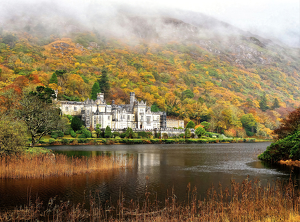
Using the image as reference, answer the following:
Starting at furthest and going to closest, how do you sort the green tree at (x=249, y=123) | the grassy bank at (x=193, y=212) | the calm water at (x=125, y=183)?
the green tree at (x=249, y=123), the calm water at (x=125, y=183), the grassy bank at (x=193, y=212)

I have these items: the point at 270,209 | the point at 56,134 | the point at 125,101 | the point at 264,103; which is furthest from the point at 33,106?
the point at 264,103

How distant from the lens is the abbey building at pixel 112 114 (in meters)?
83.8

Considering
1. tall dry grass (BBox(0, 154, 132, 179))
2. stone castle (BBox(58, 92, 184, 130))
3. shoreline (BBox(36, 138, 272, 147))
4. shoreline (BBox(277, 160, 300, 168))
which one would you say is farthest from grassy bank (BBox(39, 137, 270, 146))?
shoreline (BBox(277, 160, 300, 168))

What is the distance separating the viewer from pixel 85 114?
8406 centimetres

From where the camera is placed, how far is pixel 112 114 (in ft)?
285

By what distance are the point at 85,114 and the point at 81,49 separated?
120283 millimetres

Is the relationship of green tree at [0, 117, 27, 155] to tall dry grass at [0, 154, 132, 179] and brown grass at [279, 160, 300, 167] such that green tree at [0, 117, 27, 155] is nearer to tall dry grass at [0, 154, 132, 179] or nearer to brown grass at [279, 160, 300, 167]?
tall dry grass at [0, 154, 132, 179]

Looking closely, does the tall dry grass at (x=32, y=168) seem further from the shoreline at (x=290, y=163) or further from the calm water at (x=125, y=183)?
the shoreline at (x=290, y=163)

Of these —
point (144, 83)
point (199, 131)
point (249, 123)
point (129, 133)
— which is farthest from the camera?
point (144, 83)

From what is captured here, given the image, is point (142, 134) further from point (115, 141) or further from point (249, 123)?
point (249, 123)

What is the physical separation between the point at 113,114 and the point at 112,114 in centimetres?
36

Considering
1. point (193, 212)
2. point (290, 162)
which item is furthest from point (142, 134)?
point (193, 212)

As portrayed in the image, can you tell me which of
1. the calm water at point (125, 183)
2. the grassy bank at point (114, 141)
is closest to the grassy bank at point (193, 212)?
the calm water at point (125, 183)

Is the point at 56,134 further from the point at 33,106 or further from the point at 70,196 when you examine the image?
the point at 70,196
